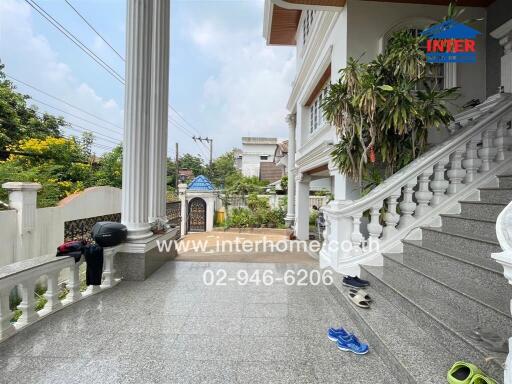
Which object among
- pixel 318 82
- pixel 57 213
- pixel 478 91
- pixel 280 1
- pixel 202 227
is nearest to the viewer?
pixel 478 91

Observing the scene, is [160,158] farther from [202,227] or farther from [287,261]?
[202,227]

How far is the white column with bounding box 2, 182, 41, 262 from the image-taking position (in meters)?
4.08

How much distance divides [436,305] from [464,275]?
0.37 m

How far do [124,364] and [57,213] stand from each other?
170 inches

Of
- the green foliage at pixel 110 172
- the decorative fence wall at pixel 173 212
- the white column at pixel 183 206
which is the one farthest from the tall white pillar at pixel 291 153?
the green foliage at pixel 110 172

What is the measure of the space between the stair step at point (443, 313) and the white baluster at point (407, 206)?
0.62 m

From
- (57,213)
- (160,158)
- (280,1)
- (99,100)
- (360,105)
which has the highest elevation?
(99,100)

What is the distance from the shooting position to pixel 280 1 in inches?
161

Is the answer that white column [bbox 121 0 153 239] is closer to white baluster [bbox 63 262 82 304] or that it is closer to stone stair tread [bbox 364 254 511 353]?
white baluster [bbox 63 262 82 304]

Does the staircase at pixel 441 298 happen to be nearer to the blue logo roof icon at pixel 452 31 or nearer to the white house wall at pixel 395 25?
the white house wall at pixel 395 25

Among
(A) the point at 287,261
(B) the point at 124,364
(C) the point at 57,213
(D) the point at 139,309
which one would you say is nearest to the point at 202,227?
(C) the point at 57,213

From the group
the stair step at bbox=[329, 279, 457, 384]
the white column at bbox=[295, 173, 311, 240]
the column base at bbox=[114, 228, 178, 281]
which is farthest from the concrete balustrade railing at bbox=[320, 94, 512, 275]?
the white column at bbox=[295, 173, 311, 240]

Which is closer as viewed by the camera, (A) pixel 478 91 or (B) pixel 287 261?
(A) pixel 478 91

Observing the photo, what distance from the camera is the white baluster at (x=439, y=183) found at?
9.58 ft
